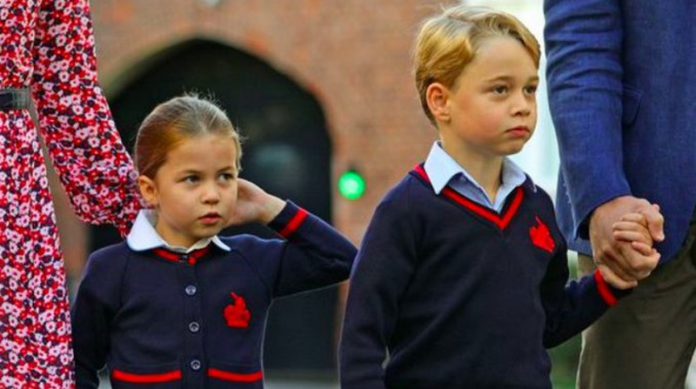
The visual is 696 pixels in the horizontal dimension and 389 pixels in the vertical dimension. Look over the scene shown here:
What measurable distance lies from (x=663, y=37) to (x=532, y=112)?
48 cm

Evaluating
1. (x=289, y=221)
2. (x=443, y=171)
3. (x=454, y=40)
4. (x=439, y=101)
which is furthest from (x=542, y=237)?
(x=289, y=221)

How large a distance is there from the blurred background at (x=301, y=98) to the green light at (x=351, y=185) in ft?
0.04

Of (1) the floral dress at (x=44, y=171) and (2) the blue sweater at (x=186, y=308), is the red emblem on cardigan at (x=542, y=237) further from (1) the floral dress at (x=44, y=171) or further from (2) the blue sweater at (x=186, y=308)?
(1) the floral dress at (x=44, y=171)

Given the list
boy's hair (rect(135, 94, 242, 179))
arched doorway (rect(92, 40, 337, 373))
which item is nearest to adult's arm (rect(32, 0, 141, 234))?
boy's hair (rect(135, 94, 242, 179))

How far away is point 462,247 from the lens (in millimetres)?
4270

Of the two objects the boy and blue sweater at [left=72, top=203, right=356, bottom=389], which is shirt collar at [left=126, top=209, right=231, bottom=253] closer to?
blue sweater at [left=72, top=203, right=356, bottom=389]

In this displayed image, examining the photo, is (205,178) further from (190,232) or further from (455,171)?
(455,171)

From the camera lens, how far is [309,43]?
16.8 m

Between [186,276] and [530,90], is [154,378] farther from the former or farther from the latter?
[530,90]

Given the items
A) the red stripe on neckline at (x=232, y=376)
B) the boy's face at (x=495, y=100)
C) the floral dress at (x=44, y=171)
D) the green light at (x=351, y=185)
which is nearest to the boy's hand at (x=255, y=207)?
the floral dress at (x=44, y=171)

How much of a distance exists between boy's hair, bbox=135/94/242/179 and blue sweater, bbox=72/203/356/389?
0.23 metres

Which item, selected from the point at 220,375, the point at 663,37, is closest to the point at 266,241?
the point at 220,375

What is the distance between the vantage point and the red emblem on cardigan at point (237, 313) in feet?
15.2

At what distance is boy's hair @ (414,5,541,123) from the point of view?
4305 millimetres
